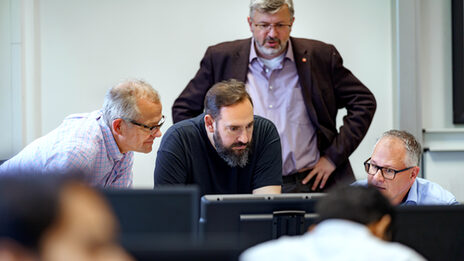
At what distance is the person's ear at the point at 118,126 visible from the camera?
2.61 m

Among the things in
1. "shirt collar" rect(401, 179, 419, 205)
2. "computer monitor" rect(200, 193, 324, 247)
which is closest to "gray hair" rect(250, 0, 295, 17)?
"shirt collar" rect(401, 179, 419, 205)

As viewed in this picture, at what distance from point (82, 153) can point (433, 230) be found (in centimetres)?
135

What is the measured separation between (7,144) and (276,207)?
2741mm

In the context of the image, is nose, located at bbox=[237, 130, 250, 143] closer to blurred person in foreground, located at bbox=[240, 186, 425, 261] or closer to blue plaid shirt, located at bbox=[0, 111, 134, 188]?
blue plaid shirt, located at bbox=[0, 111, 134, 188]

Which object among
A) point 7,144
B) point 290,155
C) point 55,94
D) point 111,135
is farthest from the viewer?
point 55,94

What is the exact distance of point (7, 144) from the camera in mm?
3990

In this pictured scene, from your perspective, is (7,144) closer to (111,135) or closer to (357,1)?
(111,135)

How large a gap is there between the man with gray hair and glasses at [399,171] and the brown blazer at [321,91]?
2.31 feet

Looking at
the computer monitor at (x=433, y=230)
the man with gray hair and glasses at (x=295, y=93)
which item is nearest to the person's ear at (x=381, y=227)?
the computer monitor at (x=433, y=230)

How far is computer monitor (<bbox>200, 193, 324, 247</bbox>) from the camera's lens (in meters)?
1.72

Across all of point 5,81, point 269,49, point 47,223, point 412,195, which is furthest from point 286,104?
point 47,223

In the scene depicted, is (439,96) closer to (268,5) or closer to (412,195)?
(268,5)

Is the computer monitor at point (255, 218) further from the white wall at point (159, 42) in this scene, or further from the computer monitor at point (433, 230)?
the white wall at point (159, 42)

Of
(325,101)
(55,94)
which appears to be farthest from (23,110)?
(325,101)
